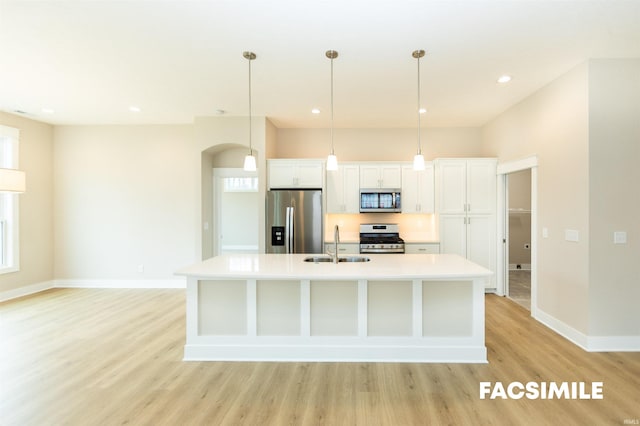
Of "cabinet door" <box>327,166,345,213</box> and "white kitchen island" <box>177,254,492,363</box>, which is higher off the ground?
"cabinet door" <box>327,166,345,213</box>

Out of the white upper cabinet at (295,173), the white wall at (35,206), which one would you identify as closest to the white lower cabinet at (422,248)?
the white upper cabinet at (295,173)

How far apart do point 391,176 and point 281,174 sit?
188cm

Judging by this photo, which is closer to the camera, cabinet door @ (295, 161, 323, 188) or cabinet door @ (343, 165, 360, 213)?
cabinet door @ (295, 161, 323, 188)

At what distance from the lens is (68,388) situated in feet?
8.40

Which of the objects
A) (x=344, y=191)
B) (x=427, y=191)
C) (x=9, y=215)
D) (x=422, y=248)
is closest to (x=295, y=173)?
(x=344, y=191)

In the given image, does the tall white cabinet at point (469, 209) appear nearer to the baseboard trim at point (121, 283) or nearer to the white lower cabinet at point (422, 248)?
the white lower cabinet at point (422, 248)

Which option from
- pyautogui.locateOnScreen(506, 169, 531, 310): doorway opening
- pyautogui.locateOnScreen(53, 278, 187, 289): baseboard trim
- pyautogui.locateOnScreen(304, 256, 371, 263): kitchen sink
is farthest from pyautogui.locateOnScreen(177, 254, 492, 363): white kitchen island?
pyautogui.locateOnScreen(506, 169, 531, 310): doorway opening

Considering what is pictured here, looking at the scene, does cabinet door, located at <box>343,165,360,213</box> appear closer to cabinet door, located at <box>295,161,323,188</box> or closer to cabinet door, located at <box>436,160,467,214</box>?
cabinet door, located at <box>295,161,323,188</box>

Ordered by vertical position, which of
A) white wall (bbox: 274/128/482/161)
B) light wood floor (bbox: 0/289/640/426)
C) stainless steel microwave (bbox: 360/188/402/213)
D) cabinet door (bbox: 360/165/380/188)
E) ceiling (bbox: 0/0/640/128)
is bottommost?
light wood floor (bbox: 0/289/640/426)

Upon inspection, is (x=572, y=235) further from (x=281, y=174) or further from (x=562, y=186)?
(x=281, y=174)

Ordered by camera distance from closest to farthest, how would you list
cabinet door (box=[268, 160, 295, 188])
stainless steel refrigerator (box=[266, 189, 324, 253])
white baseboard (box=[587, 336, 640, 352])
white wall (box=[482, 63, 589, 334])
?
white baseboard (box=[587, 336, 640, 352]), white wall (box=[482, 63, 589, 334]), stainless steel refrigerator (box=[266, 189, 324, 253]), cabinet door (box=[268, 160, 295, 188])

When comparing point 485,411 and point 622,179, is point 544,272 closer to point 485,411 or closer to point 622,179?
point 622,179

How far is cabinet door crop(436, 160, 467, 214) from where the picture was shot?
17.4ft

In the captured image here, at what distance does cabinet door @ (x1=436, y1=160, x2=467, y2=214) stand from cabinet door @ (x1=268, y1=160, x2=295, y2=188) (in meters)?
2.48
